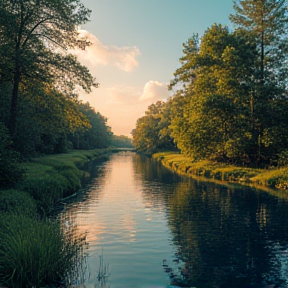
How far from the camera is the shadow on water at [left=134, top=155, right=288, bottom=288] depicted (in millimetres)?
12773

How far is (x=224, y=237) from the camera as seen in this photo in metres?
18.2

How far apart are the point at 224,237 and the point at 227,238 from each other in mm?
234

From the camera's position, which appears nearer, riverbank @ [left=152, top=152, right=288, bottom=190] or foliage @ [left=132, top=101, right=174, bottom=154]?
riverbank @ [left=152, top=152, right=288, bottom=190]

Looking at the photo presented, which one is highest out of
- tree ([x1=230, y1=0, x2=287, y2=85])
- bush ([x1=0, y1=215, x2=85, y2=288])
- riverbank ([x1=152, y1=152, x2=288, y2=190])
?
tree ([x1=230, y1=0, x2=287, y2=85])

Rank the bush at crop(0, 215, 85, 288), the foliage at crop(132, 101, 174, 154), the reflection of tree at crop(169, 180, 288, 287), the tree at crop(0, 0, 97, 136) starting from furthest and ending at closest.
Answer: the foliage at crop(132, 101, 174, 154), the tree at crop(0, 0, 97, 136), the reflection of tree at crop(169, 180, 288, 287), the bush at crop(0, 215, 85, 288)

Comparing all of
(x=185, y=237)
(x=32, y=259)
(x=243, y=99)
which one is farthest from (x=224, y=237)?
(x=243, y=99)

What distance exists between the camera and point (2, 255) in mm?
11258

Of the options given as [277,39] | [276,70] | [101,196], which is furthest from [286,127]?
[101,196]

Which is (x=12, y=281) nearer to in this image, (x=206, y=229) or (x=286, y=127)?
(x=206, y=229)

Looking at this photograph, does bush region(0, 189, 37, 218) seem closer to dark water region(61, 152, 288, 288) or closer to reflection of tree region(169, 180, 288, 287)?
dark water region(61, 152, 288, 288)

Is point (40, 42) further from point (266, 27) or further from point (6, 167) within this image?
point (266, 27)

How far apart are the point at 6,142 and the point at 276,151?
37.0 m

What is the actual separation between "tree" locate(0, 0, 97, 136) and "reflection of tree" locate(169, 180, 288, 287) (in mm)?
16313

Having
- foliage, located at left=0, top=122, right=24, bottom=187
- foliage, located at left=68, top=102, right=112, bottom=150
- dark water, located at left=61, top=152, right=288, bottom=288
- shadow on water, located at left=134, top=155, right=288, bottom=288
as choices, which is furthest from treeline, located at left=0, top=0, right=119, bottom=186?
foliage, located at left=68, top=102, right=112, bottom=150
